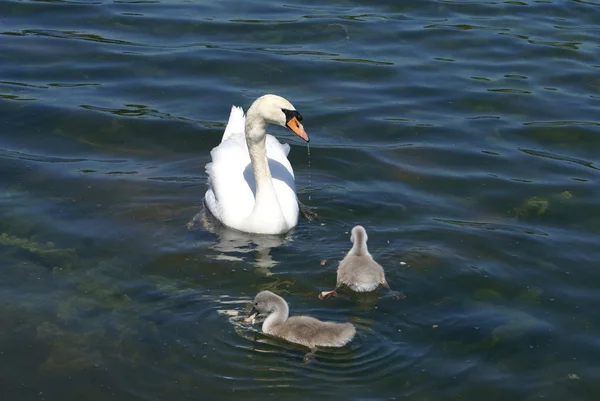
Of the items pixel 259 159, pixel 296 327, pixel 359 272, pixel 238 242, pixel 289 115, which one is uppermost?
pixel 289 115

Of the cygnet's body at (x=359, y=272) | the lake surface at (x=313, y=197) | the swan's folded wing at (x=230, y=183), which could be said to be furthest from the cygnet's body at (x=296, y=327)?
the swan's folded wing at (x=230, y=183)

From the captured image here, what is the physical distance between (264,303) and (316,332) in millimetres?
601

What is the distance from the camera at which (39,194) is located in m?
11.8

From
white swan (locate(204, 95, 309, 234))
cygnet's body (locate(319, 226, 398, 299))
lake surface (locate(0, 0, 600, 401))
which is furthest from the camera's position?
white swan (locate(204, 95, 309, 234))

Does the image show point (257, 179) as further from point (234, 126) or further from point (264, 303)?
point (264, 303)

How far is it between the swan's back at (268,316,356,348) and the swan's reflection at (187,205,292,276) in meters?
1.54

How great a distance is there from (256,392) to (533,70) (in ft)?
31.1

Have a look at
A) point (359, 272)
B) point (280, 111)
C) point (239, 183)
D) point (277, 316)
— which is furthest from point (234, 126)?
point (277, 316)

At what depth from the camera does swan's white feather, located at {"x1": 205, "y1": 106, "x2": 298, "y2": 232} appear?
11.3 m

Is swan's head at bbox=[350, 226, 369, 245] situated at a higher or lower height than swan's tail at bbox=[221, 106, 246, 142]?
lower

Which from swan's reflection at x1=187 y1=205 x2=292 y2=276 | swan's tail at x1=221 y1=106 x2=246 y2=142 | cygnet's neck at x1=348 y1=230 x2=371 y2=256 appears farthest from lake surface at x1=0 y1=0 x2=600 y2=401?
swan's tail at x1=221 y1=106 x2=246 y2=142

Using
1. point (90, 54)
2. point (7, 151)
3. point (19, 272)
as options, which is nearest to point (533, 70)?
point (90, 54)

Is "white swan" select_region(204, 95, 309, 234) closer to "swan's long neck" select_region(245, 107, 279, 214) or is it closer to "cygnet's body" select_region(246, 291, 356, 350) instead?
"swan's long neck" select_region(245, 107, 279, 214)

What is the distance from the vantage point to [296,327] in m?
8.57
